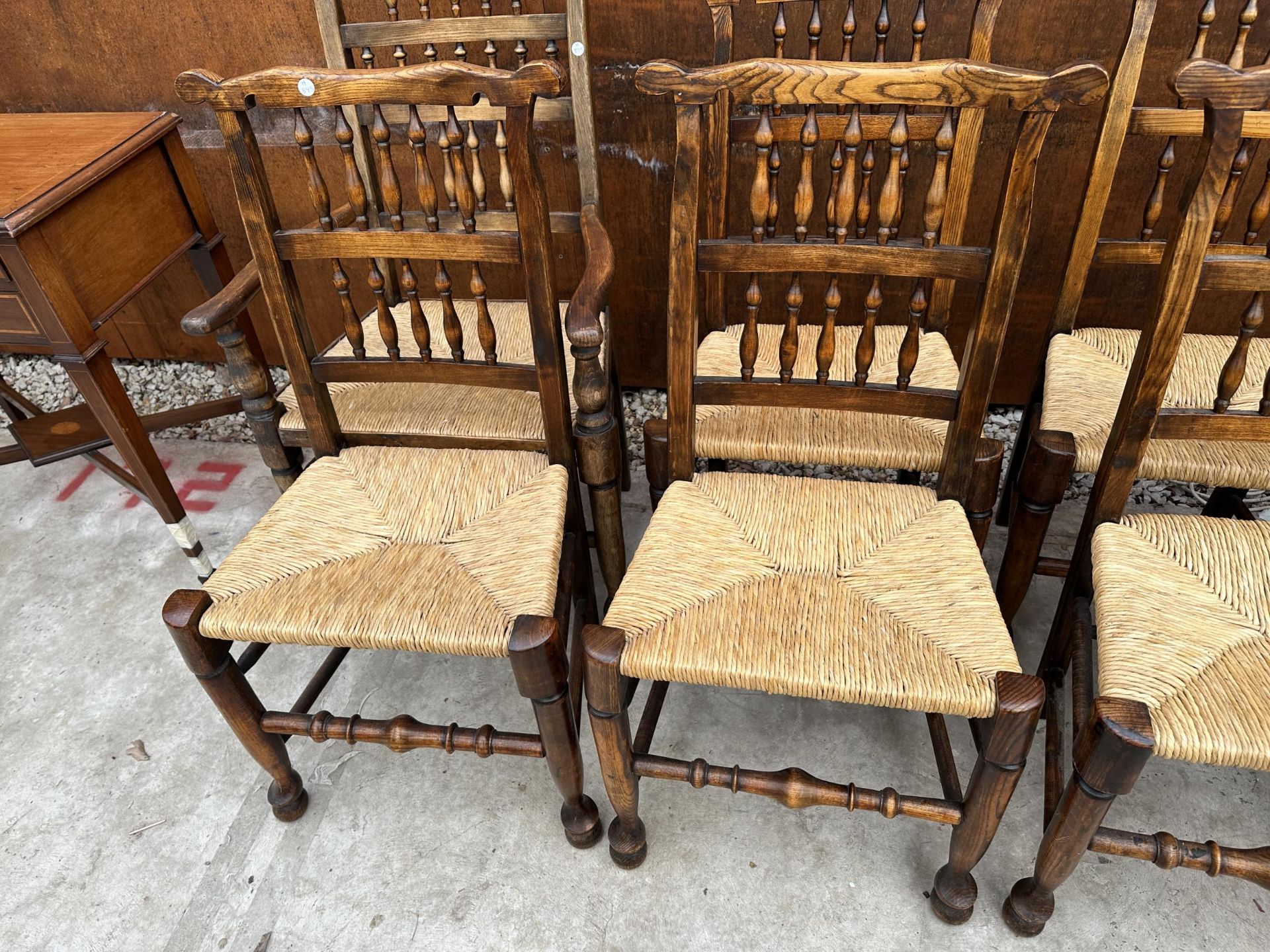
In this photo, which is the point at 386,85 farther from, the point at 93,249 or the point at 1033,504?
the point at 1033,504

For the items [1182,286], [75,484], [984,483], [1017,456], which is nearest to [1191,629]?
[984,483]

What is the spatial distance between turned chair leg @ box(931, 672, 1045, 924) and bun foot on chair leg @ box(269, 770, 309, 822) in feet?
3.87

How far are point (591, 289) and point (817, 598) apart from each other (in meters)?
0.61

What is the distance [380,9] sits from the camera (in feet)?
6.46

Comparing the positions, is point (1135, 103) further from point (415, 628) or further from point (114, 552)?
point (114, 552)

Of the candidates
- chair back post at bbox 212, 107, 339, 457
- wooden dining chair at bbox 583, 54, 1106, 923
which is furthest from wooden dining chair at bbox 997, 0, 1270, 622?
chair back post at bbox 212, 107, 339, 457

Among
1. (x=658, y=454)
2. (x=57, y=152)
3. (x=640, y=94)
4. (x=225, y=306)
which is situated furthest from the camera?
(x=640, y=94)

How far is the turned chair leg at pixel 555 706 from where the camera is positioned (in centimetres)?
113

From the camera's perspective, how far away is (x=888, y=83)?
1.02 metres

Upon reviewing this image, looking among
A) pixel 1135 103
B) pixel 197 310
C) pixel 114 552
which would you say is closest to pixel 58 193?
pixel 197 310

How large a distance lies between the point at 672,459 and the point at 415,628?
1.76ft

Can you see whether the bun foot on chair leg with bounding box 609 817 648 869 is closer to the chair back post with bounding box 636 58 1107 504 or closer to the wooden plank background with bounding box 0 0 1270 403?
the chair back post with bounding box 636 58 1107 504

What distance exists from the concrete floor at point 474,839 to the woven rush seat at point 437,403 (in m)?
0.60

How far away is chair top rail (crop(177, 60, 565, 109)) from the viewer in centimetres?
109
